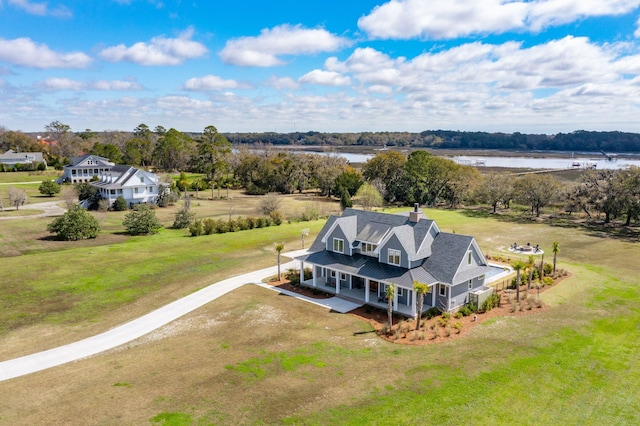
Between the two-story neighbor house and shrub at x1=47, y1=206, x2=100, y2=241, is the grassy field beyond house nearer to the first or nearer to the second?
the two-story neighbor house

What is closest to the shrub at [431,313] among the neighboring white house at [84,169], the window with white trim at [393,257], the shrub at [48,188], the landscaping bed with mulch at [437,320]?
the landscaping bed with mulch at [437,320]

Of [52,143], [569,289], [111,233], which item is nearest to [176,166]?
[52,143]

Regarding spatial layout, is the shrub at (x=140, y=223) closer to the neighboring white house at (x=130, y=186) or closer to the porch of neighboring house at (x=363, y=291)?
the neighboring white house at (x=130, y=186)

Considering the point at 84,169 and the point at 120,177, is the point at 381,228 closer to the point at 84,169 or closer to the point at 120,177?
the point at 120,177

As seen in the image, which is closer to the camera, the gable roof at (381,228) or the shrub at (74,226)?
the gable roof at (381,228)

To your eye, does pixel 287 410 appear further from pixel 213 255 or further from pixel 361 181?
pixel 361 181

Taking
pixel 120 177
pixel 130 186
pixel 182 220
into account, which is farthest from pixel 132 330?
pixel 120 177
